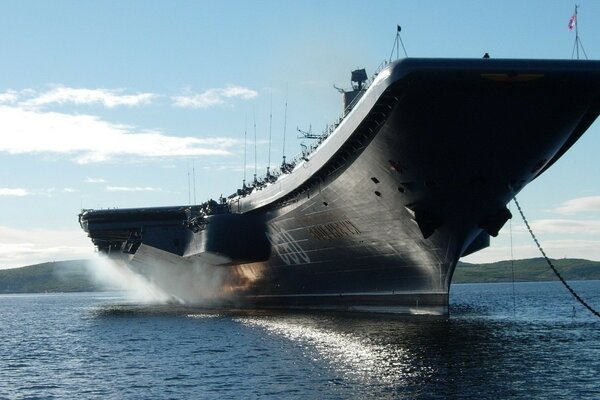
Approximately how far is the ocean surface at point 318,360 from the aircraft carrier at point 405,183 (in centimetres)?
254

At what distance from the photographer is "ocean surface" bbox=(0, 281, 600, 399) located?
20375mm

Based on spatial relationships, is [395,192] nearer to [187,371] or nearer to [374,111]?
[374,111]

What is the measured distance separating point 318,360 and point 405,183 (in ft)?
31.2

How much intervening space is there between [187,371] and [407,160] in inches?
467

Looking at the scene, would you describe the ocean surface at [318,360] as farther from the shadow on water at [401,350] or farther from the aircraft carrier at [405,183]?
the aircraft carrier at [405,183]

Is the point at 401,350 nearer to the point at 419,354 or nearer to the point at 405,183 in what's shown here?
the point at 419,354

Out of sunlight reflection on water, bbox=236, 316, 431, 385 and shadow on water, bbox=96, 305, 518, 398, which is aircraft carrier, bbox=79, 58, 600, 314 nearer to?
shadow on water, bbox=96, 305, 518, 398

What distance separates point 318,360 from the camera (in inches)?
990

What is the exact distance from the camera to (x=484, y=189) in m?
31.2

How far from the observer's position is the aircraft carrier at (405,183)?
26.5 metres

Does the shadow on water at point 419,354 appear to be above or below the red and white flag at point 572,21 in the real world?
below

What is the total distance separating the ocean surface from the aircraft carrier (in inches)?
100

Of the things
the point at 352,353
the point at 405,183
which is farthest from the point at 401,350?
the point at 405,183

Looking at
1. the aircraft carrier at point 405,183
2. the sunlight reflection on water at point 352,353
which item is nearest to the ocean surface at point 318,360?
the sunlight reflection on water at point 352,353
